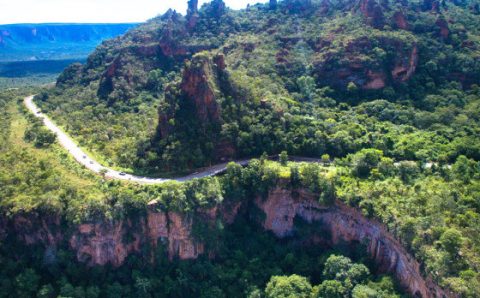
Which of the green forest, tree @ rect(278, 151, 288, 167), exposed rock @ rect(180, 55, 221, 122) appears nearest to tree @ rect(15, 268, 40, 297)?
the green forest

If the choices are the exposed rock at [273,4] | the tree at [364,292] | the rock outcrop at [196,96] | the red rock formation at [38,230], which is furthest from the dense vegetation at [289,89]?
the tree at [364,292]

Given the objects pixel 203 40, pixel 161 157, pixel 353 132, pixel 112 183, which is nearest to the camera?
pixel 112 183

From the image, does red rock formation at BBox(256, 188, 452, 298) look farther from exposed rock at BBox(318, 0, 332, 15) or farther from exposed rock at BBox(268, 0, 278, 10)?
exposed rock at BBox(268, 0, 278, 10)

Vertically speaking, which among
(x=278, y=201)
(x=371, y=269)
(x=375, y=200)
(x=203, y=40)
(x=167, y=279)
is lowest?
(x=167, y=279)

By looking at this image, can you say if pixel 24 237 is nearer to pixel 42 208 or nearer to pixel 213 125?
pixel 42 208

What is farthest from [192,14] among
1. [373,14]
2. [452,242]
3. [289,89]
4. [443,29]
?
[452,242]

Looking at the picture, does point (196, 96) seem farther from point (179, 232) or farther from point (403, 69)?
point (403, 69)

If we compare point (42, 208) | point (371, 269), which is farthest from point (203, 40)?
point (371, 269)

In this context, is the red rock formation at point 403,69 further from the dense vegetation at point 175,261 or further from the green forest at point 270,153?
the dense vegetation at point 175,261
